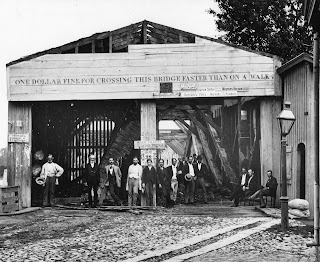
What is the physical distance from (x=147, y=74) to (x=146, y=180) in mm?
3647

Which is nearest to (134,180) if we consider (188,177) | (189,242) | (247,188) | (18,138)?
(188,177)

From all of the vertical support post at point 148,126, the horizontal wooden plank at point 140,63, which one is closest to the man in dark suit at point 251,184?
the vertical support post at point 148,126

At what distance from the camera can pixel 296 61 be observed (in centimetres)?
1928

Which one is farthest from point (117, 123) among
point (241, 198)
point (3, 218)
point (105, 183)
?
point (3, 218)

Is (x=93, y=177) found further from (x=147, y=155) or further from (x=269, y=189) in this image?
(x=269, y=189)

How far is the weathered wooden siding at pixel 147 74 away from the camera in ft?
72.2

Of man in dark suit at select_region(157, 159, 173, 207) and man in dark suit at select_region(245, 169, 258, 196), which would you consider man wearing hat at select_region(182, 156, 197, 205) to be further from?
man in dark suit at select_region(245, 169, 258, 196)

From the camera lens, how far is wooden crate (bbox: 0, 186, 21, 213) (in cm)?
1956

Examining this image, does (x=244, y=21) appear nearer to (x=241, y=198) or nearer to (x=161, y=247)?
(x=241, y=198)

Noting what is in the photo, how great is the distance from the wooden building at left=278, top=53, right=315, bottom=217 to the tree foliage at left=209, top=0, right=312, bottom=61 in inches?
522

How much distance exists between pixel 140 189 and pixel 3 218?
5.31 meters

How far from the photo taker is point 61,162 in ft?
87.0

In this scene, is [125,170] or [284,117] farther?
[125,170]

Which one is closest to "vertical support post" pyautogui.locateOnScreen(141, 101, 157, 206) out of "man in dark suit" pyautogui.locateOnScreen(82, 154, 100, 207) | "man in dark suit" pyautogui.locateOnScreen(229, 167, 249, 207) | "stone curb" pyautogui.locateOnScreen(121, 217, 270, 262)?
"man in dark suit" pyautogui.locateOnScreen(82, 154, 100, 207)
